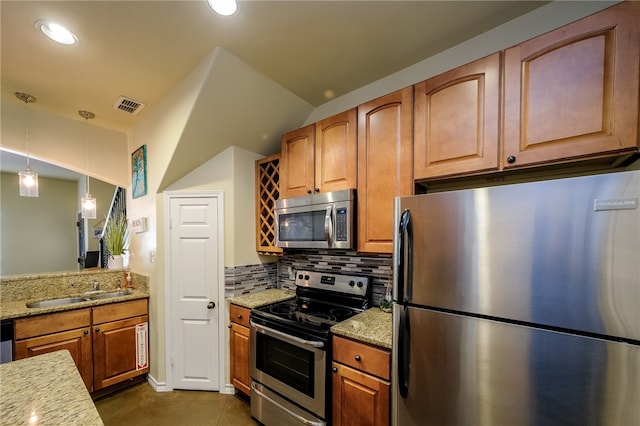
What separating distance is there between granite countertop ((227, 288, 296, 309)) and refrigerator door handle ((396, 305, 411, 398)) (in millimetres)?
1314

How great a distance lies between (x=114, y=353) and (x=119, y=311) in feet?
1.29

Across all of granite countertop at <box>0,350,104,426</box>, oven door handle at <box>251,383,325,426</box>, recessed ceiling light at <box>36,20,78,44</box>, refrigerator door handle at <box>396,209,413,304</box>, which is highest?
recessed ceiling light at <box>36,20,78,44</box>

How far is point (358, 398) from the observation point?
60.1 inches

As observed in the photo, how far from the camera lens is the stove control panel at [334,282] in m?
2.09

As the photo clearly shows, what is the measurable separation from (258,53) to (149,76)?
0.96m

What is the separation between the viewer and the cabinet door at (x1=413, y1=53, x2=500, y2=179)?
53.3 inches

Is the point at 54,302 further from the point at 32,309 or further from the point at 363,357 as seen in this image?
the point at 363,357

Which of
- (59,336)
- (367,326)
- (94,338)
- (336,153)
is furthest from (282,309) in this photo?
(59,336)

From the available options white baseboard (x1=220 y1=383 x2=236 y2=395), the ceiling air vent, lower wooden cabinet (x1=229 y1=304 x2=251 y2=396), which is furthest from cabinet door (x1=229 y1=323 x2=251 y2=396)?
the ceiling air vent

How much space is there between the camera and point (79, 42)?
167 centimetres

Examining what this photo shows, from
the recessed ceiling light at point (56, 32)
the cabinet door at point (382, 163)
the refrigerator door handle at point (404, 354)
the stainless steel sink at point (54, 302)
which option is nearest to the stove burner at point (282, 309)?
the cabinet door at point (382, 163)

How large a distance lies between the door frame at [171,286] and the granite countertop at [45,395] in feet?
4.30

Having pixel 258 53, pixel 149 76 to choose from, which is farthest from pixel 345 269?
pixel 149 76

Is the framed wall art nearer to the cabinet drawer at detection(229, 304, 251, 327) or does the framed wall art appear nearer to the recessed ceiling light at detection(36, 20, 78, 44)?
the recessed ceiling light at detection(36, 20, 78, 44)
